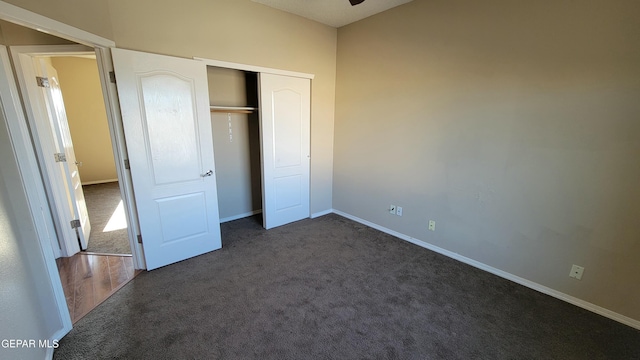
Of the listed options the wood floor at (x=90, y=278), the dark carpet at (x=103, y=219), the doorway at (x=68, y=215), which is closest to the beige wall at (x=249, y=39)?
the doorway at (x=68, y=215)

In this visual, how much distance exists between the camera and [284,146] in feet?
11.8

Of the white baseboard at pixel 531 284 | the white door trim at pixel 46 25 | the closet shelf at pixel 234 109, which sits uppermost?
the white door trim at pixel 46 25

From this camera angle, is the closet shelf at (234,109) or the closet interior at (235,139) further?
the closet interior at (235,139)

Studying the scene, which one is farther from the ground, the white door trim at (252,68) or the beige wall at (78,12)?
the beige wall at (78,12)

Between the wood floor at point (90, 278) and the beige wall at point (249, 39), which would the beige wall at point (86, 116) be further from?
the beige wall at point (249, 39)

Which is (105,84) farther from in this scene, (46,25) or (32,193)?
(32,193)

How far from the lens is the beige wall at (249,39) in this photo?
233 centimetres

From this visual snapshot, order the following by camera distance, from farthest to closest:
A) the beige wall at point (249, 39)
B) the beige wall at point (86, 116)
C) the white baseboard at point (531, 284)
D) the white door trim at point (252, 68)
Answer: the beige wall at point (86, 116) < the white door trim at point (252, 68) < the beige wall at point (249, 39) < the white baseboard at point (531, 284)

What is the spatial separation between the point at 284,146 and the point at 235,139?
0.79 meters

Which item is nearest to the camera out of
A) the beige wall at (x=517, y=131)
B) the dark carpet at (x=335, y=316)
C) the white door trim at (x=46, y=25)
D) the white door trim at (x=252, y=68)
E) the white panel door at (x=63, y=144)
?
the white door trim at (x=46, y=25)

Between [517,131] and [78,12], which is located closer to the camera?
[78,12]

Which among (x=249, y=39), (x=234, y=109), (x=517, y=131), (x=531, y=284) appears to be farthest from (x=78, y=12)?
(x=531, y=284)

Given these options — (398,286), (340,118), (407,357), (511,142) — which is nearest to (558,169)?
(511,142)

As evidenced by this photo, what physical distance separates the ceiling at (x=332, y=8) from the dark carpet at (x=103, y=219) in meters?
3.45
